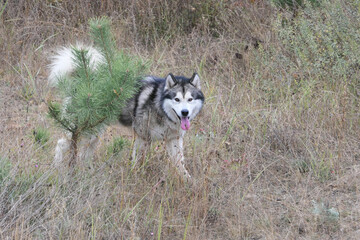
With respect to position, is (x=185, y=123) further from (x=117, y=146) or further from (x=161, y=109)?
(x=117, y=146)

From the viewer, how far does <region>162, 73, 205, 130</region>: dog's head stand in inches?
175

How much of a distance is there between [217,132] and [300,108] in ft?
3.14

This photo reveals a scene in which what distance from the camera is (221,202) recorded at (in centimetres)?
389

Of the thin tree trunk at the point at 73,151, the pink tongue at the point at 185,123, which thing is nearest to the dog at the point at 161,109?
the pink tongue at the point at 185,123

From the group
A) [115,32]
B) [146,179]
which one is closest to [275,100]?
[146,179]

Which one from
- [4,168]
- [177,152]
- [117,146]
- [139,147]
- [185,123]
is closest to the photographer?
[4,168]

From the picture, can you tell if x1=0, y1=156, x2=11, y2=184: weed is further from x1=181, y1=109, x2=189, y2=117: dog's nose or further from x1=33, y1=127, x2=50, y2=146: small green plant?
x1=181, y1=109, x2=189, y2=117: dog's nose

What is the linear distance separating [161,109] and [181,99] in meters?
0.27

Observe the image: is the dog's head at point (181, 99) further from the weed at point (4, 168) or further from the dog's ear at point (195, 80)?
the weed at point (4, 168)

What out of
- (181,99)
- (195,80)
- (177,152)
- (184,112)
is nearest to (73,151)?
(177,152)

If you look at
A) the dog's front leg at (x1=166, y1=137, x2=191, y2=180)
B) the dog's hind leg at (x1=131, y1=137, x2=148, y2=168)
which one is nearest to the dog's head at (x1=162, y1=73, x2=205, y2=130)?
the dog's front leg at (x1=166, y1=137, x2=191, y2=180)

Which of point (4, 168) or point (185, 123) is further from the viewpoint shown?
point (185, 123)

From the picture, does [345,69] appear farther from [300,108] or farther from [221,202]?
[221,202]

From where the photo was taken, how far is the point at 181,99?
4547mm
